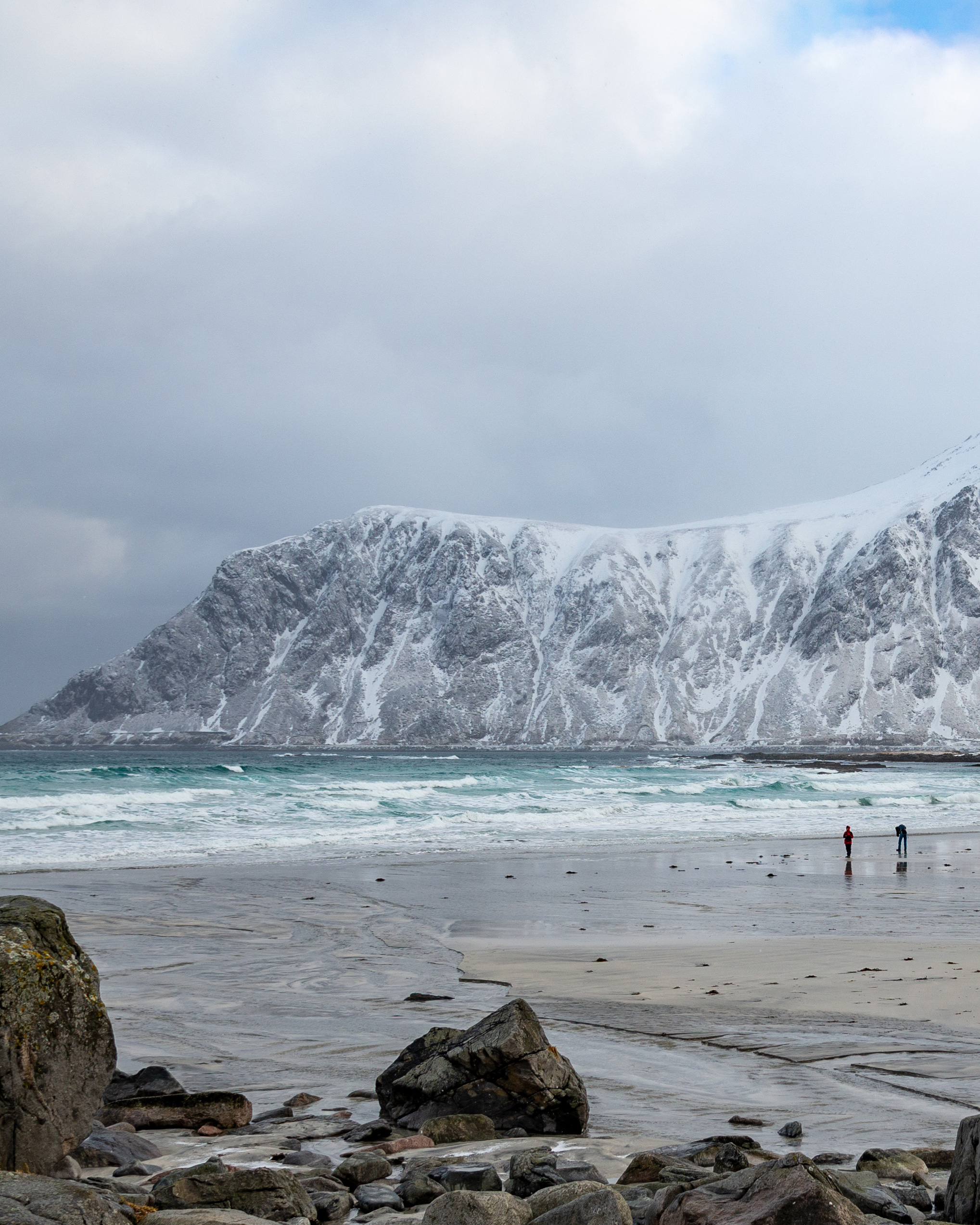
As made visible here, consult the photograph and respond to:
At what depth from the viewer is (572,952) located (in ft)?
46.3

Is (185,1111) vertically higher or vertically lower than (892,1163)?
lower

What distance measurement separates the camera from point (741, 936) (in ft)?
49.9

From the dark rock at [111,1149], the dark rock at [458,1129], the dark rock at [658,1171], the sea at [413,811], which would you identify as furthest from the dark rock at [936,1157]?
the sea at [413,811]

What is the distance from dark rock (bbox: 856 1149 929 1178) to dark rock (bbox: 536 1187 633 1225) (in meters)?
1.76

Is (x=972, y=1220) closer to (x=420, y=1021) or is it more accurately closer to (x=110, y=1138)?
(x=110, y=1138)

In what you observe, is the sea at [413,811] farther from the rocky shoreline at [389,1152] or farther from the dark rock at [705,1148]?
the dark rock at [705,1148]

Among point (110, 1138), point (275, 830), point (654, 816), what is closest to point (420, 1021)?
point (110, 1138)

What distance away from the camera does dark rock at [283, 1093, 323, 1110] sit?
700 cm

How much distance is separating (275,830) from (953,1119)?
30979 mm

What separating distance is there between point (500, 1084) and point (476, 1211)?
97.1 inches

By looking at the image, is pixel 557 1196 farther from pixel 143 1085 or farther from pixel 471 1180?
pixel 143 1085

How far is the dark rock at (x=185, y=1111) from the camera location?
6449 mm

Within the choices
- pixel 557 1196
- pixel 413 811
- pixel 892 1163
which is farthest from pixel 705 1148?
pixel 413 811

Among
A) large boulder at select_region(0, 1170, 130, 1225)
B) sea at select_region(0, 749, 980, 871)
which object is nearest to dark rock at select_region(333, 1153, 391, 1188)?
large boulder at select_region(0, 1170, 130, 1225)
